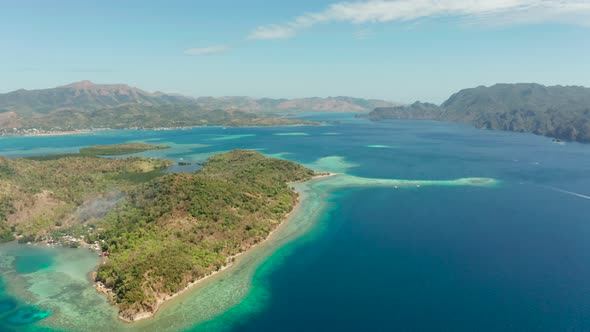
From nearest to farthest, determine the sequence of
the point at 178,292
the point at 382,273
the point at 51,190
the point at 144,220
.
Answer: the point at 178,292 → the point at 382,273 → the point at 144,220 → the point at 51,190

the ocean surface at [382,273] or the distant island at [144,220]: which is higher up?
the distant island at [144,220]

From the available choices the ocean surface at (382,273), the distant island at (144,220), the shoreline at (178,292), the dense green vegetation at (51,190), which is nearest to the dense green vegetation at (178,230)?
the distant island at (144,220)

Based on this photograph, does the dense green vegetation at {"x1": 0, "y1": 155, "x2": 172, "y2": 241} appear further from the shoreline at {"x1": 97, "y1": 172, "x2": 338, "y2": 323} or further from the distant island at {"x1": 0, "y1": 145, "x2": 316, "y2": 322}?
the shoreline at {"x1": 97, "y1": 172, "x2": 338, "y2": 323}

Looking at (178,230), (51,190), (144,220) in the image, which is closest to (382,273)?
(178,230)

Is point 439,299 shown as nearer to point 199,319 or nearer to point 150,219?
point 199,319

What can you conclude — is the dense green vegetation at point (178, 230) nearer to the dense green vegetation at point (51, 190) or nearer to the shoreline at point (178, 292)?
the shoreline at point (178, 292)

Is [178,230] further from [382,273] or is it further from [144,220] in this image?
[382,273]
